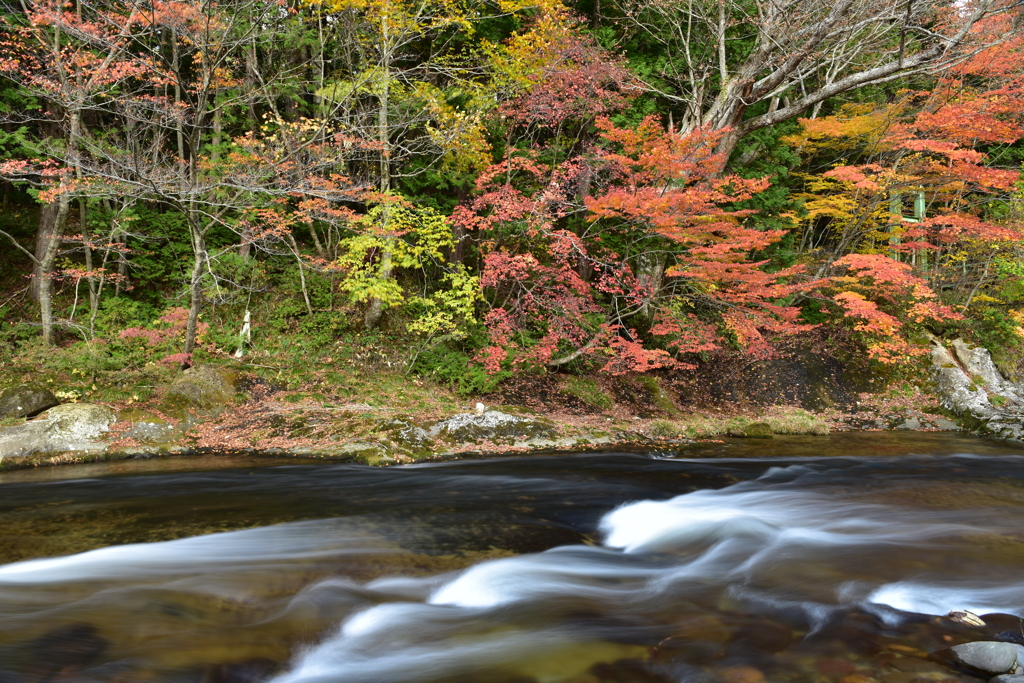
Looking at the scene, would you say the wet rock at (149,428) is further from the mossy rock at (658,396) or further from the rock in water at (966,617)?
the rock in water at (966,617)

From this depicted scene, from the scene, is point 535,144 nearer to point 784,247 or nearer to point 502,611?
point 784,247

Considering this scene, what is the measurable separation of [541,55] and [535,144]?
183cm

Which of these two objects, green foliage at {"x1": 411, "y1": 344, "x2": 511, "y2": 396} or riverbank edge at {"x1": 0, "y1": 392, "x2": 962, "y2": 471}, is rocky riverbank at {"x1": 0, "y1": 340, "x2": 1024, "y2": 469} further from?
green foliage at {"x1": 411, "y1": 344, "x2": 511, "y2": 396}

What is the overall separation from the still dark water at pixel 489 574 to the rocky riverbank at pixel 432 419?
84cm

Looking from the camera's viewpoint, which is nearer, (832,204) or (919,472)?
(919,472)

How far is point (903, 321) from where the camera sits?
14484 millimetres

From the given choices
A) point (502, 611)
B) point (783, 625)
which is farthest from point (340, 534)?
point (783, 625)

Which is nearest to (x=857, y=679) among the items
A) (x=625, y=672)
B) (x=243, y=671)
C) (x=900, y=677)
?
(x=900, y=677)

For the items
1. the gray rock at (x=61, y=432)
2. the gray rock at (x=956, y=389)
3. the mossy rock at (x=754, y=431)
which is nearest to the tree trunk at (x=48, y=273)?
the gray rock at (x=61, y=432)

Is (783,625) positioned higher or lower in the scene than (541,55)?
lower

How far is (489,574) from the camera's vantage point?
4.50 metres

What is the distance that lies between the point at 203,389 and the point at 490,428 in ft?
16.2

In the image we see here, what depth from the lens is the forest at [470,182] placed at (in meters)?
9.90

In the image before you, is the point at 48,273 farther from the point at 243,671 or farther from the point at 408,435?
the point at 243,671
